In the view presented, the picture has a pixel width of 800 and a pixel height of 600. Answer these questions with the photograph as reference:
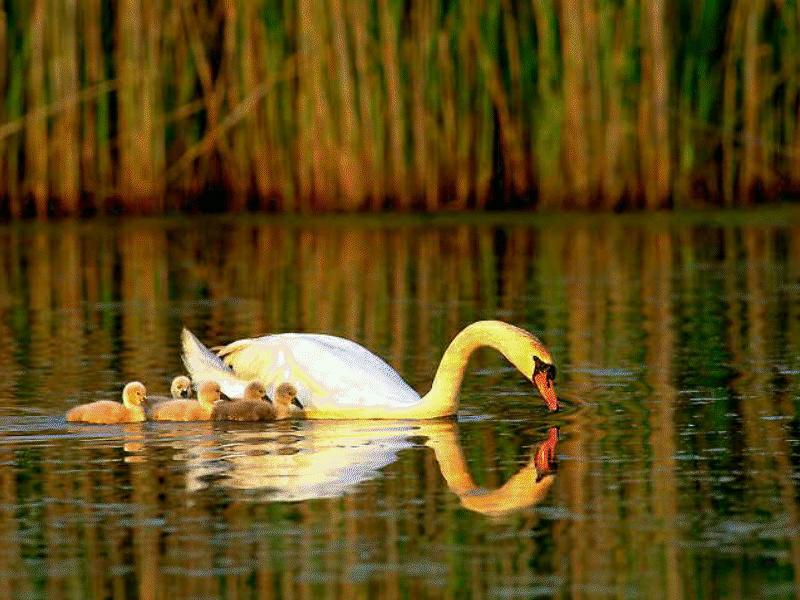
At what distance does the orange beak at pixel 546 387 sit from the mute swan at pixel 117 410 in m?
1.50

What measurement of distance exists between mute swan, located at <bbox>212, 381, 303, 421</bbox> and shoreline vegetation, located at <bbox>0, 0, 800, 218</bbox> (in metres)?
10.4

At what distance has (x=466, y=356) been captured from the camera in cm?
919

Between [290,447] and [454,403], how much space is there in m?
0.81

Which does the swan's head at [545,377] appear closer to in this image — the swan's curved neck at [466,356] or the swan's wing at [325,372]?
the swan's curved neck at [466,356]

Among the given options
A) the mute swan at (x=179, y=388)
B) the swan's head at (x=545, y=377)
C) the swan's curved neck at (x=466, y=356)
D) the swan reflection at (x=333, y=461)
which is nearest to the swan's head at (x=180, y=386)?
the mute swan at (x=179, y=388)

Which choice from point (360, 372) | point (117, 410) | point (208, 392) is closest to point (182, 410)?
point (208, 392)

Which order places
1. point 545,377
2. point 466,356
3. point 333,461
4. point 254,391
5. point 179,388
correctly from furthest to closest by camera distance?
1. point 179,388
2. point 254,391
3. point 466,356
4. point 545,377
5. point 333,461

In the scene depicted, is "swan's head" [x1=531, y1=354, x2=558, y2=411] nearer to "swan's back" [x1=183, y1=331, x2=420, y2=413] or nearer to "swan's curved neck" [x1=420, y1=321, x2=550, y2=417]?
"swan's curved neck" [x1=420, y1=321, x2=550, y2=417]

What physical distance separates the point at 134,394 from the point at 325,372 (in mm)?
784

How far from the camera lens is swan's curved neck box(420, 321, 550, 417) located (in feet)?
29.7

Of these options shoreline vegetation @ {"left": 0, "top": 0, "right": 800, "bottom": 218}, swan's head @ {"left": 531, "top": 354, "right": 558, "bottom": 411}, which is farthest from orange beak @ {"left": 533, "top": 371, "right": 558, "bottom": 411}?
shoreline vegetation @ {"left": 0, "top": 0, "right": 800, "bottom": 218}

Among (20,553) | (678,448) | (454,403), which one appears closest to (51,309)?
(454,403)

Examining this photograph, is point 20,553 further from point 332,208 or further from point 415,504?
point 332,208

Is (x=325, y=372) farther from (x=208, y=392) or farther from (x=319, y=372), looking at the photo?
(x=208, y=392)
